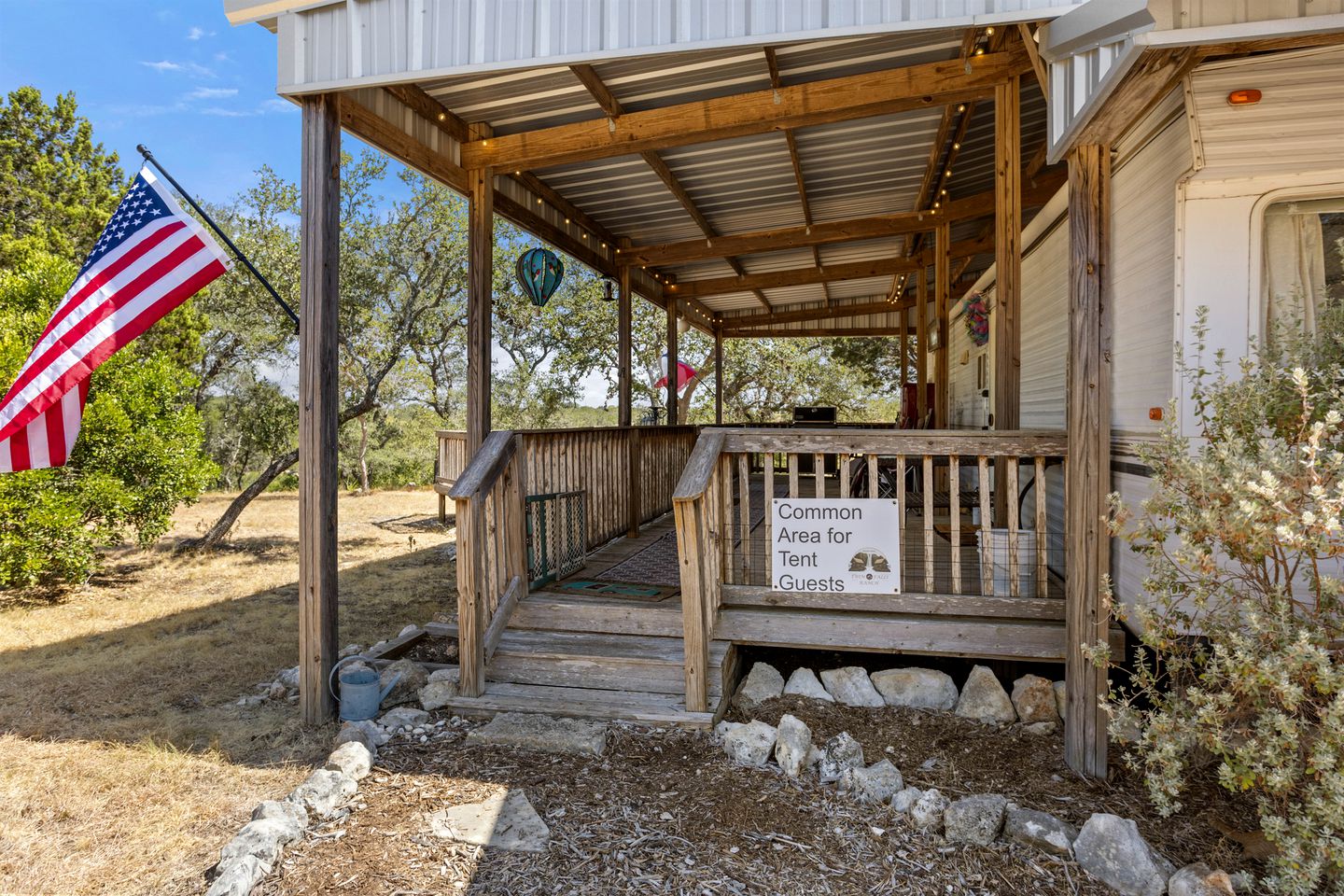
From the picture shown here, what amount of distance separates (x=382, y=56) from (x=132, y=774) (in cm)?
367

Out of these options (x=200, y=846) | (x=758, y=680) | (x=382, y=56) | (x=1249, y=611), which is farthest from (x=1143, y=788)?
(x=382, y=56)

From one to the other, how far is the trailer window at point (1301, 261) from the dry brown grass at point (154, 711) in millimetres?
4486

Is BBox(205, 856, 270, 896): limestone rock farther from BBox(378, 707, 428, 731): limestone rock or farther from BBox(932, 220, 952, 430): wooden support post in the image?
BBox(932, 220, 952, 430): wooden support post

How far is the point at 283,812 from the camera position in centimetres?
301

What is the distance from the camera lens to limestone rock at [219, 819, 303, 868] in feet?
9.03

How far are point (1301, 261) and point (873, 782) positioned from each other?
2.65 meters

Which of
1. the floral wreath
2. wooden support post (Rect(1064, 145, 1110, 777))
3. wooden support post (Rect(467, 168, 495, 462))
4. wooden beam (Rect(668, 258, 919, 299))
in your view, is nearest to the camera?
wooden support post (Rect(1064, 145, 1110, 777))

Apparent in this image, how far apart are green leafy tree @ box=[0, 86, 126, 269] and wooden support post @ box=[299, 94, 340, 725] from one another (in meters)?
11.4

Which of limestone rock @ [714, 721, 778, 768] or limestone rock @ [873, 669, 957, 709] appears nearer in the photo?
limestone rock @ [714, 721, 778, 768]

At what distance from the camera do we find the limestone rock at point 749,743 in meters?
3.48

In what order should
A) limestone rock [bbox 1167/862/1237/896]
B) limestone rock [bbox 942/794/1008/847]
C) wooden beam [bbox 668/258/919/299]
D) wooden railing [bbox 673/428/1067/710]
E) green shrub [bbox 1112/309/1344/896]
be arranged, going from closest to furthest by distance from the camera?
green shrub [bbox 1112/309/1344/896] < limestone rock [bbox 1167/862/1237/896] < limestone rock [bbox 942/794/1008/847] < wooden railing [bbox 673/428/1067/710] < wooden beam [bbox 668/258/919/299]

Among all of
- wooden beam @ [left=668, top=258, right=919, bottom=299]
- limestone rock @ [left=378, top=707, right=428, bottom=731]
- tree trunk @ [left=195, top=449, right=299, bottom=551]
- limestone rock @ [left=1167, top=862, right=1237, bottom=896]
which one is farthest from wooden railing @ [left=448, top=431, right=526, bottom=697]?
wooden beam @ [left=668, top=258, right=919, bottom=299]

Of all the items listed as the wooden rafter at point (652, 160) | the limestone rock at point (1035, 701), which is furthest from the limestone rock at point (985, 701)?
the wooden rafter at point (652, 160)

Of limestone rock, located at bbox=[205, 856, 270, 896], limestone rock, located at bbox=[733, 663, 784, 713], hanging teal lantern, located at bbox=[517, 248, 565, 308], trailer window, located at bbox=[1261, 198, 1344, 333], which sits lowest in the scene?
limestone rock, located at bbox=[205, 856, 270, 896]
